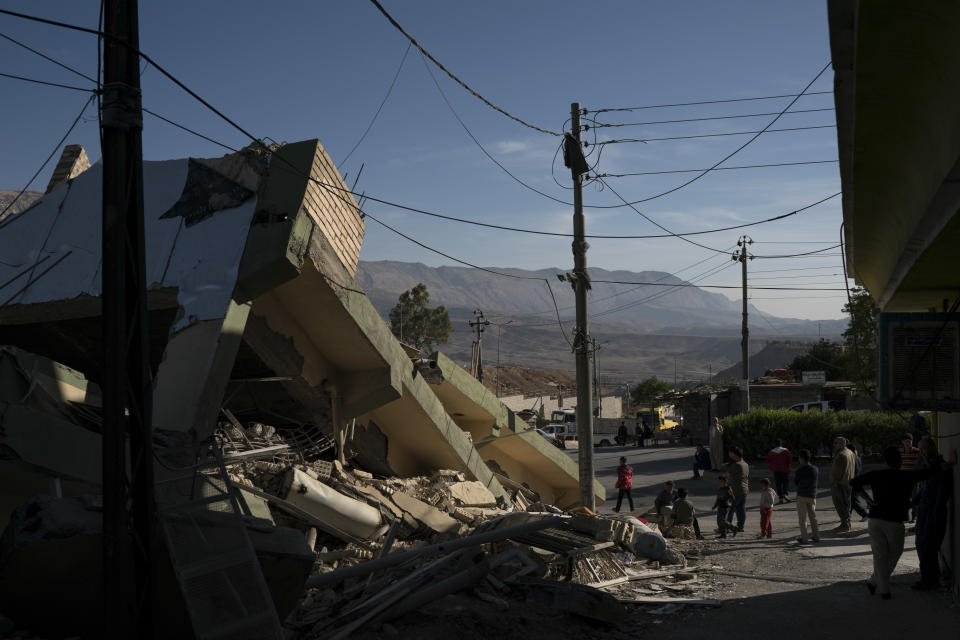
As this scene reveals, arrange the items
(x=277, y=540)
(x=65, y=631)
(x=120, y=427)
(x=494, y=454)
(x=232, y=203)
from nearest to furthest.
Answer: (x=120, y=427)
(x=65, y=631)
(x=277, y=540)
(x=232, y=203)
(x=494, y=454)

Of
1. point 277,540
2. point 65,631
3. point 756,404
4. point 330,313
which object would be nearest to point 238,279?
point 330,313

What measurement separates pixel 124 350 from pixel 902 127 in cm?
517

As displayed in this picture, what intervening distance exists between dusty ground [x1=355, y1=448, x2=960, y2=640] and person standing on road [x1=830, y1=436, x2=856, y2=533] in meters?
1.37

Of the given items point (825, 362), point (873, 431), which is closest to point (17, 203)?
point (873, 431)

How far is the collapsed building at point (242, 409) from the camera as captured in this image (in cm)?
604

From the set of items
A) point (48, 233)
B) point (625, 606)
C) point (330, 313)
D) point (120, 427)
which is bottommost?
point (625, 606)

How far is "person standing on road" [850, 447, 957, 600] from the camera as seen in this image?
26.0ft

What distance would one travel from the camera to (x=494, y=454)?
16.8 m

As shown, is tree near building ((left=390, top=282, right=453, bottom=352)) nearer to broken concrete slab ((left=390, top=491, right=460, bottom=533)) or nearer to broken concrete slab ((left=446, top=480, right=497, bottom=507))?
broken concrete slab ((left=446, top=480, right=497, bottom=507))

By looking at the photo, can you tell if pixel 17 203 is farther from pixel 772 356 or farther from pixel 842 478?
pixel 772 356

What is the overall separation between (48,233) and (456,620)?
317 inches

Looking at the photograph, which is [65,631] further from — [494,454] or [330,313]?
[494,454]

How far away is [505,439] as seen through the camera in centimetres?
1598

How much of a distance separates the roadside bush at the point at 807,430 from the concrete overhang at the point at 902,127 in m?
17.5
